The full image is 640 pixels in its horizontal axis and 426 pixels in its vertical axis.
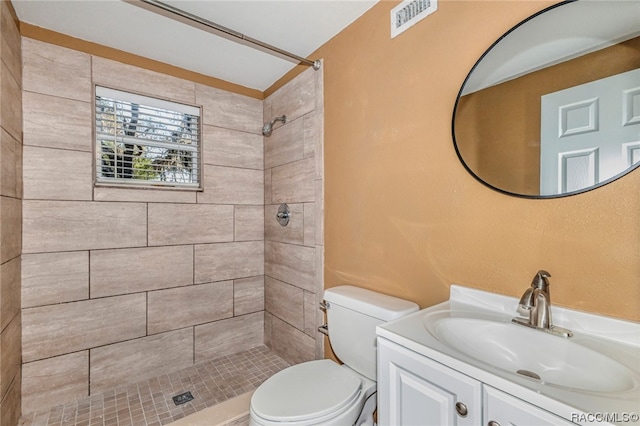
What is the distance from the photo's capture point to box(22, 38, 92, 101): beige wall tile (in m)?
1.76

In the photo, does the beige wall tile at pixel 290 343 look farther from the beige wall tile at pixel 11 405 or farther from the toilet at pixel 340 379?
the beige wall tile at pixel 11 405

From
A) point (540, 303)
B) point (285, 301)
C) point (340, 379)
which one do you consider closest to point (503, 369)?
point (540, 303)

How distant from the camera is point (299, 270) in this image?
7.23 ft

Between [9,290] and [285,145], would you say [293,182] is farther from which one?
[9,290]

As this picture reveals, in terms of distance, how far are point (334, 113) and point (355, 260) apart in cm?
92

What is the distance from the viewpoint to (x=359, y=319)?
1.42 m

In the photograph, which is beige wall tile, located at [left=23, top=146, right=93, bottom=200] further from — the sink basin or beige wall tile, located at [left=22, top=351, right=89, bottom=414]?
the sink basin

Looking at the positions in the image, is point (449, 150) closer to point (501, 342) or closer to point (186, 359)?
point (501, 342)

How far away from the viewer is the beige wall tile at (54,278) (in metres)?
1.76

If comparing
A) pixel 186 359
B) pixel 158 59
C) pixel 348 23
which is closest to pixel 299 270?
pixel 186 359

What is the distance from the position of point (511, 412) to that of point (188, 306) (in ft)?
7.16

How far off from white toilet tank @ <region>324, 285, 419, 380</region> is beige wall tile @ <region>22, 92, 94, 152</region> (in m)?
1.83

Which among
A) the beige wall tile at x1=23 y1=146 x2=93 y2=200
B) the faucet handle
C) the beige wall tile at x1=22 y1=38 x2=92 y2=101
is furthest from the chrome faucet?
the beige wall tile at x1=22 y1=38 x2=92 y2=101

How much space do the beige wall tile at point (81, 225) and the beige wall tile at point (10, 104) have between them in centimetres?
43
